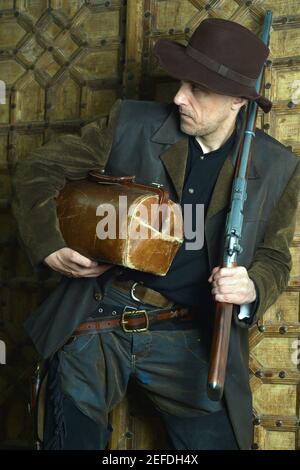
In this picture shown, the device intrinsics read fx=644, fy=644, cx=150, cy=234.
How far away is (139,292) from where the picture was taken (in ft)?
8.30

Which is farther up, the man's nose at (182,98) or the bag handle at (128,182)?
the man's nose at (182,98)

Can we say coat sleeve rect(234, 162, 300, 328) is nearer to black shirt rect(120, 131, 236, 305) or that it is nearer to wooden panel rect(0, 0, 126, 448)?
black shirt rect(120, 131, 236, 305)

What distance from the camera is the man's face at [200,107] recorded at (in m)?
2.42

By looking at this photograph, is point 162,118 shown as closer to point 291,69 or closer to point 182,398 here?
point 291,69

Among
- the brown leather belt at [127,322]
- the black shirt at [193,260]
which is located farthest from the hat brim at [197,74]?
the brown leather belt at [127,322]

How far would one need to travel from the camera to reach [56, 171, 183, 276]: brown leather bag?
7.01 ft

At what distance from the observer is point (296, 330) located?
9.77 ft

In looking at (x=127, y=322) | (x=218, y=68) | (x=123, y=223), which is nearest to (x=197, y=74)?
(x=218, y=68)

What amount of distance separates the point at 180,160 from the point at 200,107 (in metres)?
0.22

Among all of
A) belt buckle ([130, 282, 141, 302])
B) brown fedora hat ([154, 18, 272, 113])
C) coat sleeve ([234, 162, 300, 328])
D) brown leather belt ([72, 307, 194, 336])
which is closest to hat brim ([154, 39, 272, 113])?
brown fedora hat ([154, 18, 272, 113])

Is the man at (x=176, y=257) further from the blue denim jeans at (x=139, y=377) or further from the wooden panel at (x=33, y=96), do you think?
the wooden panel at (x=33, y=96)

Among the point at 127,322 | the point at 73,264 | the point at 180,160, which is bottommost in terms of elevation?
the point at 127,322

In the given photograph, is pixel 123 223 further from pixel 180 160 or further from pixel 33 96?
pixel 33 96

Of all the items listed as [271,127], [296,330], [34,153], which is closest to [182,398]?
[296,330]
